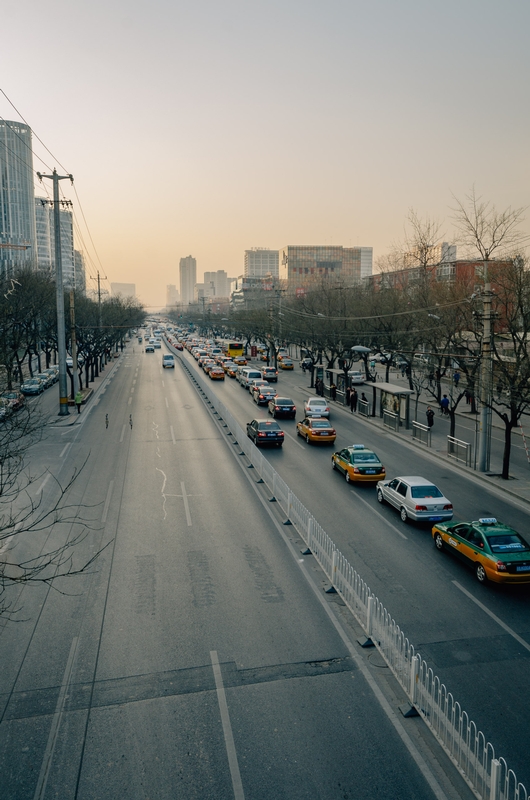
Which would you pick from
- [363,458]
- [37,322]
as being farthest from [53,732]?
[37,322]

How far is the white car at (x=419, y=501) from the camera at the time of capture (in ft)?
57.2

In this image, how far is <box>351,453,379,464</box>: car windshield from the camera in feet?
73.4

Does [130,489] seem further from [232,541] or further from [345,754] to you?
[345,754]


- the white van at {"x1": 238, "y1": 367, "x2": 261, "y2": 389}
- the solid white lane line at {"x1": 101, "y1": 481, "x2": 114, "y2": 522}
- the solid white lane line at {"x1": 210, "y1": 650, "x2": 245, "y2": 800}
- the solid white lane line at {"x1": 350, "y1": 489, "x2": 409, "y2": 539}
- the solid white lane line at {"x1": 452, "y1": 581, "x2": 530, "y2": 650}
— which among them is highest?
the white van at {"x1": 238, "y1": 367, "x2": 261, "y2": 389}

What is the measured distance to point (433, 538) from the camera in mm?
16266

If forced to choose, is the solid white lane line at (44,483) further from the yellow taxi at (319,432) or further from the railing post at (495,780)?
the railing post at (495,780)

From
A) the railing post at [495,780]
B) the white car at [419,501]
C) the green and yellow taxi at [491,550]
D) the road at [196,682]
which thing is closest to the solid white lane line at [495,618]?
the green and yellow taxi at [491,550]

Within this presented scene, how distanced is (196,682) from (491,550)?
25.0ft

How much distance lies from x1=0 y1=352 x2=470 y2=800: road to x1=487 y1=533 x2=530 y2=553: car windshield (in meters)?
4.21

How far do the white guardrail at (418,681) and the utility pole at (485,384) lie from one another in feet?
33.5

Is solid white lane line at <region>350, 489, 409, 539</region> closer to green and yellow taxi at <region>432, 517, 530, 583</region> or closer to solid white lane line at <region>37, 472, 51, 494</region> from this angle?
green and yellow taxi at <region>432, 517, 530, 583</region>

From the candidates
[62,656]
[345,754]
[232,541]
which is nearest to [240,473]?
[232,541]

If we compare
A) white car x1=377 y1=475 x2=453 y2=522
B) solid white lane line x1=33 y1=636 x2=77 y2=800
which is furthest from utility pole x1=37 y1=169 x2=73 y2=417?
solid white lane line x1=33 y1=636 x2=77 y2=800

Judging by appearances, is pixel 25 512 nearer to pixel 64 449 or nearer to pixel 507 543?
pixel 64 449
